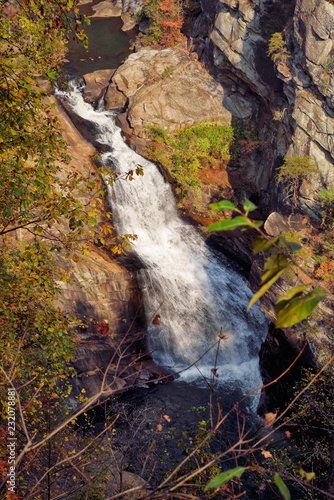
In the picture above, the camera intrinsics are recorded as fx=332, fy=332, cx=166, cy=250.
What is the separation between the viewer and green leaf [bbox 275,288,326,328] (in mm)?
1320

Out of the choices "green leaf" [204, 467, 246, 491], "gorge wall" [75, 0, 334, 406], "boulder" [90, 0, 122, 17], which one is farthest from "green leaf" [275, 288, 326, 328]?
"boulder" [90, 0, 122, 17]

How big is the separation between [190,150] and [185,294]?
8.50 m

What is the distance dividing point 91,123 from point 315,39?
1188cm

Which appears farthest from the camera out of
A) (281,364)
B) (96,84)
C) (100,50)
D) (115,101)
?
(100,50)

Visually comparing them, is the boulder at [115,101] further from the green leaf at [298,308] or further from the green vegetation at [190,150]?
the green leaf at [298,308]

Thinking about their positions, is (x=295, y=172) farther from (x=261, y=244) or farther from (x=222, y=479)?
(x=222, y=479)

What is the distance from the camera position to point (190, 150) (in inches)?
732

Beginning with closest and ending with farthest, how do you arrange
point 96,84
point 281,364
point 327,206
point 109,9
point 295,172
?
1. point 281,364
2. point 327,206
3. point 295,172
4. point 96,84
5. point 109,9

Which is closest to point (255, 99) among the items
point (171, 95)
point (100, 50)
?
point (171, 95)

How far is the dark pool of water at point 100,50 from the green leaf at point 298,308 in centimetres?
2439

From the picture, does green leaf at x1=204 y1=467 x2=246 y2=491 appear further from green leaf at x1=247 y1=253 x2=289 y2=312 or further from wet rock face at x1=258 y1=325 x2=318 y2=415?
wet rock face at x1=258 y1=325 x2=318 y2=415

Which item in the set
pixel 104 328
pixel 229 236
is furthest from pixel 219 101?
pixel 104 328

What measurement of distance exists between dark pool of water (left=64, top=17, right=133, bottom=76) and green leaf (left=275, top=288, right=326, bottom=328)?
80.0ft

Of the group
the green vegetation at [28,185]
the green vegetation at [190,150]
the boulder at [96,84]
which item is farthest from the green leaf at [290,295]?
the boulder at [96,84]
